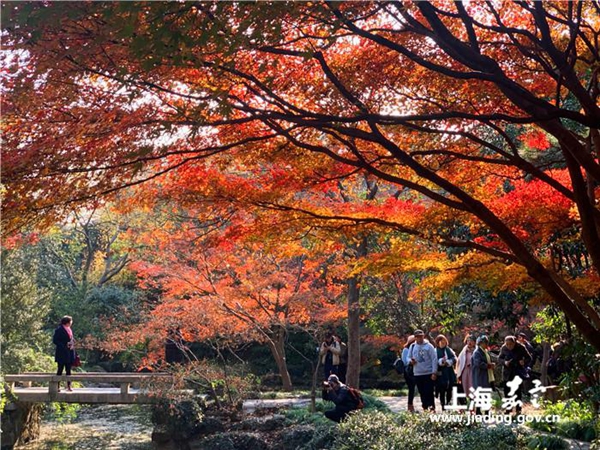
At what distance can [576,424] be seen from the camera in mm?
7691

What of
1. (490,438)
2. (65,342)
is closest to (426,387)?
(490,438)

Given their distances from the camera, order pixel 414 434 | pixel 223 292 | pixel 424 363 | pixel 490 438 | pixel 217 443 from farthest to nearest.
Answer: pixel 223 292 → pixel 217 443 → pixel 424 363 → pixel 414 434 → pixel 490 438

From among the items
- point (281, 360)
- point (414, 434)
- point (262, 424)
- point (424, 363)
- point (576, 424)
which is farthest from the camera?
point (281, 360)

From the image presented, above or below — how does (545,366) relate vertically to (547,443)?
above

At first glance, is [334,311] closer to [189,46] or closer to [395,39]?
[395,39]

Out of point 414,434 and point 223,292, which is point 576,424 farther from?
point 223,292

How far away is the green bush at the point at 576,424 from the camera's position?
7566mm

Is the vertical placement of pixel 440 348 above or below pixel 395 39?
below

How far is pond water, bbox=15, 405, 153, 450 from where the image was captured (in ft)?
44.2

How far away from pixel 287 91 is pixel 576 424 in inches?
198

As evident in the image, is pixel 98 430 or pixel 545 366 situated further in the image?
pixel 98 430

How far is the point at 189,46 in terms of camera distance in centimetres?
349

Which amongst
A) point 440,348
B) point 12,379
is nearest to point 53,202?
point 440,348

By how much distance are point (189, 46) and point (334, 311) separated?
13.7 meters
